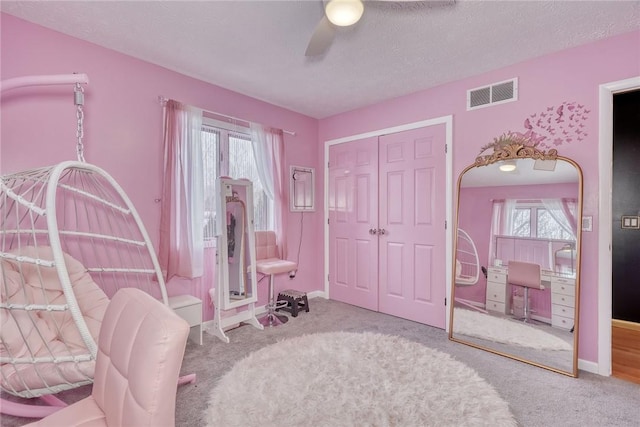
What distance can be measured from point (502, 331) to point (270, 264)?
2299mm

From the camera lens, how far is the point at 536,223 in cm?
257

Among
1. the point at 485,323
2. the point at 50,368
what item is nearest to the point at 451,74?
the point at 485,323

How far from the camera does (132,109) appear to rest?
2.62 m

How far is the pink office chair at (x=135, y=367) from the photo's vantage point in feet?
3.02

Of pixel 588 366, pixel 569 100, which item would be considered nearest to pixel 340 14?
pixel 569 100

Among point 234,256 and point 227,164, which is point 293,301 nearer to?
point 234,256

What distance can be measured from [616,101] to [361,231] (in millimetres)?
3160

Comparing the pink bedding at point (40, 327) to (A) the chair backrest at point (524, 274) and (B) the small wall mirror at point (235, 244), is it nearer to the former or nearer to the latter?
(B) the small wall mirror at point (235, 244)

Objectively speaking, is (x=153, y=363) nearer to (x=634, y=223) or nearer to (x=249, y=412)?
(x=249, y=412)

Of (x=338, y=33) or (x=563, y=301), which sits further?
(x=563, y=301)

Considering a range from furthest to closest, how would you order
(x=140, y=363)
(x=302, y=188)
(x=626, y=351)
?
(x=302, y=188) < (x=626, y=351) < (x=140, y=363)

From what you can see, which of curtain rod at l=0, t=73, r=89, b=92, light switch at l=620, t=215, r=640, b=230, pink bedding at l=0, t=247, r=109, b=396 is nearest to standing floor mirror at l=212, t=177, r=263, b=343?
pink bedding at l=0, t=247, r=109, b=396

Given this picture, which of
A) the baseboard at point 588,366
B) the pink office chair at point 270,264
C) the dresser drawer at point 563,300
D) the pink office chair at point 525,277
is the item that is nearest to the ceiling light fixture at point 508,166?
the pink office chair at point 525,277

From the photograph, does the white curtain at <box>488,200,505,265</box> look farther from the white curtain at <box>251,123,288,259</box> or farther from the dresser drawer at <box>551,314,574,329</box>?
the white curtain at <box>251,123,288,259</box>
